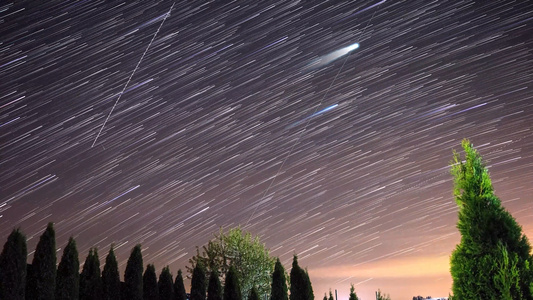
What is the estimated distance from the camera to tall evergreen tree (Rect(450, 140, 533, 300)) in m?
9.12

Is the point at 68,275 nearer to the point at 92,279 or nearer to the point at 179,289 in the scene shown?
the point at 92,279

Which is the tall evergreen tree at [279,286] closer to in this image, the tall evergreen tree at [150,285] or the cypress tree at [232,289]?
the cypress tree at [232,289]

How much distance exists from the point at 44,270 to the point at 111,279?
4916 mm

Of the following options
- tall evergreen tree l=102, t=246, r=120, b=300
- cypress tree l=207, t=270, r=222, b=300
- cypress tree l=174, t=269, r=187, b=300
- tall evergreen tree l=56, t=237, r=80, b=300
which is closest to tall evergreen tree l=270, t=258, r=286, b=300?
cypress tree l=207, t=270, r=222, b=300

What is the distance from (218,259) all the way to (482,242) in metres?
31.8

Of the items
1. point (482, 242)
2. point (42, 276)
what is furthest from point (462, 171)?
point (42, 276)

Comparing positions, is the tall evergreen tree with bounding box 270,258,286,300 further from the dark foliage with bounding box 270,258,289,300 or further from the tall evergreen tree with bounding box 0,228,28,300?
the tall evergreen tree with bounding box 0,228,28,300

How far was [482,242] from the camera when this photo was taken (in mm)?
9828

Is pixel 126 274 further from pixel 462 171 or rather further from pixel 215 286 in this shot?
pixel 462 171

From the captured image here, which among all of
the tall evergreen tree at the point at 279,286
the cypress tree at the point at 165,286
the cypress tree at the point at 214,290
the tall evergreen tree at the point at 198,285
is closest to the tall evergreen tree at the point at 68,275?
the cypress tree at the point at 165,286

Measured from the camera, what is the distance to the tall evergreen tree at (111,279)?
20438 mm

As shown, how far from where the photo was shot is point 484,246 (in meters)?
9.77

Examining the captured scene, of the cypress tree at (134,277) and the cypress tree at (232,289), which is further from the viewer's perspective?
the cypress tree at (232,289)

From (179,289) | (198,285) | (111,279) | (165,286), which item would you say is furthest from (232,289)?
(111,279)
